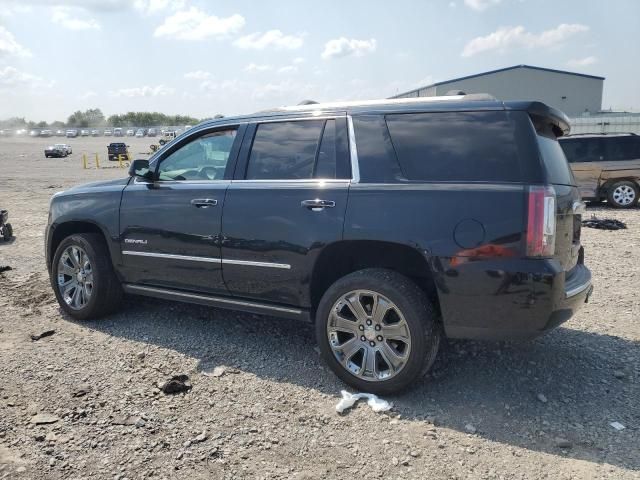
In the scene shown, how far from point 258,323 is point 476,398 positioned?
2.21 metres

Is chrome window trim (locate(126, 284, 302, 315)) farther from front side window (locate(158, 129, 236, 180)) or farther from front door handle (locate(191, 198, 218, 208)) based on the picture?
front side window (locate(158, 129, 236, 180))

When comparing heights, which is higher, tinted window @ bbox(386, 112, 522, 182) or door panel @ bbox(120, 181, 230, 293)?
tinted window @ bbox(386, 112, 522, 182)

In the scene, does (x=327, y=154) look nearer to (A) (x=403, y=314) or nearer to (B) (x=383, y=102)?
(B) (x=383, y=102)

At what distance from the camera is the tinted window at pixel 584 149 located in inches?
508

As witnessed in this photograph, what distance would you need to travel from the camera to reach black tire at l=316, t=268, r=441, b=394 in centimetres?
352

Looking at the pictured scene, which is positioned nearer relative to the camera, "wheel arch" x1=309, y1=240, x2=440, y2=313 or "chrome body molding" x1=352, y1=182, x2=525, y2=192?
"chrome body molding" x1=352, y1=182, x2=525, y2=192

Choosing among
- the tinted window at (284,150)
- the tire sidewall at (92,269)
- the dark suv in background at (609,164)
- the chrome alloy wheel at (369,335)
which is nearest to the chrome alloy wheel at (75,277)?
the tire sidewall at (92,269)

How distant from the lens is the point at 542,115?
3.50 metres

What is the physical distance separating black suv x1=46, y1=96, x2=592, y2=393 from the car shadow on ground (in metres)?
0.38

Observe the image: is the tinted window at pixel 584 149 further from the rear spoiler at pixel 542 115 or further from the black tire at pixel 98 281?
the black tire at pixel 98 281

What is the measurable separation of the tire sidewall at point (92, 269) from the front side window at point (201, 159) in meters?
1.02

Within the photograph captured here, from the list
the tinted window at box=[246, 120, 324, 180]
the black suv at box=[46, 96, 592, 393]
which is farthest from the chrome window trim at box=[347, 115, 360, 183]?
the tinted window at box=[246, 120, 324, 180]

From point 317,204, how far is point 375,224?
0.48 meters

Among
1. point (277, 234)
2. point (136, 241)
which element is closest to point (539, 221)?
Result: point (277, 234)
